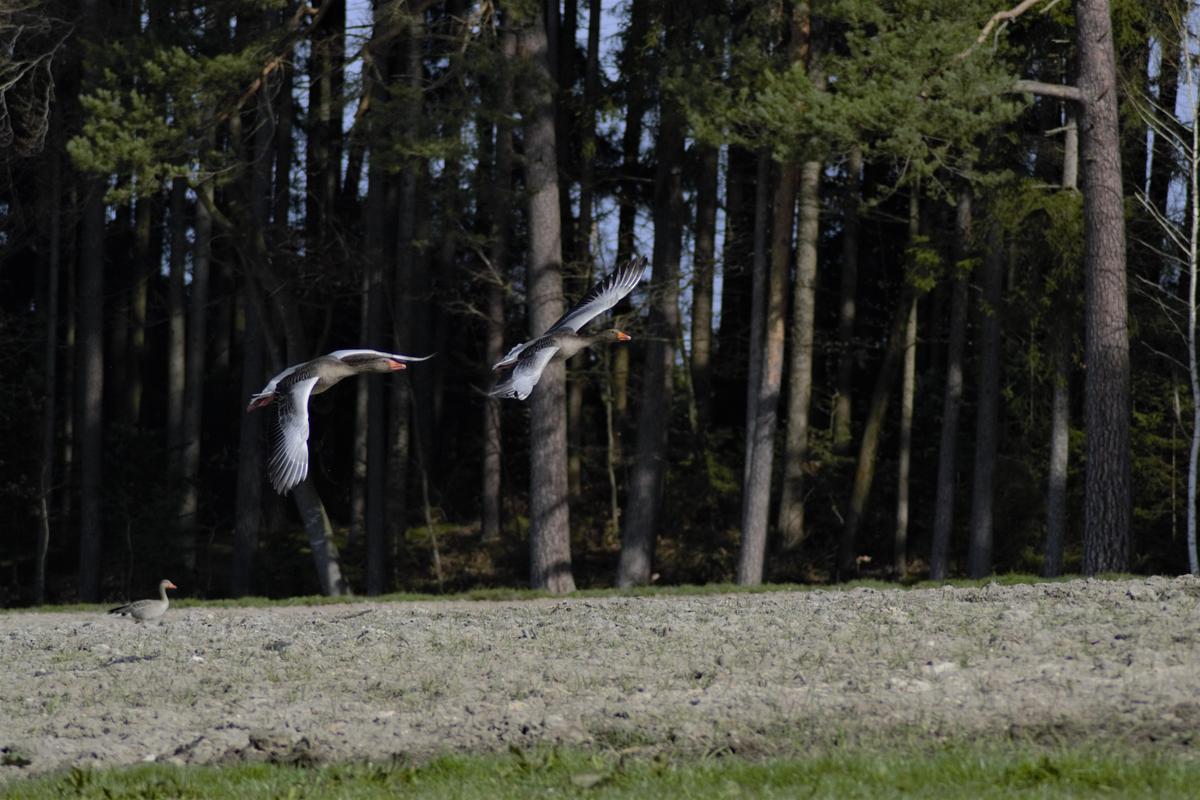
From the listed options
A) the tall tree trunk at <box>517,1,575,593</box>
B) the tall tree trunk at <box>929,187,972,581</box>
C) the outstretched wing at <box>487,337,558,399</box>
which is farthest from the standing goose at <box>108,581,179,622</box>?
the tall tree trunk at <box>929,187,972,581</box>

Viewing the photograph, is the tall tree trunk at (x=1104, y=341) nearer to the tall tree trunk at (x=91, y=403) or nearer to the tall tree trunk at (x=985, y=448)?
the tall tree trunk at (x=985, y=448)

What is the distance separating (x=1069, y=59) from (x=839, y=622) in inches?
599

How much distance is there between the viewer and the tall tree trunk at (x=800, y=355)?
24922mm

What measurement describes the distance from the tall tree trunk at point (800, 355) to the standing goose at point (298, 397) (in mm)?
11859

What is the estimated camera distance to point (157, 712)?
10.3 meters

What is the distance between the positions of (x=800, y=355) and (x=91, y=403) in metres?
13.2

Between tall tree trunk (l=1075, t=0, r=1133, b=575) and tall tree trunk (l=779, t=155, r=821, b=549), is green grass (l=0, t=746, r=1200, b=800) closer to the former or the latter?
tall tree trunk (l=1075, t=0, r=1133, b=575)

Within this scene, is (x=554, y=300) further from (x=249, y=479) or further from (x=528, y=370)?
(x=249, y=479)

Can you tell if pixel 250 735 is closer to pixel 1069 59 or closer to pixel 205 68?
pixel 205 68

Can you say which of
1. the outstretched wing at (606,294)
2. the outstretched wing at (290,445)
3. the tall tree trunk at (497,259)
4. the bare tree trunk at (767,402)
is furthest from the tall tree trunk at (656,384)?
the outstretched wing at (290,445)

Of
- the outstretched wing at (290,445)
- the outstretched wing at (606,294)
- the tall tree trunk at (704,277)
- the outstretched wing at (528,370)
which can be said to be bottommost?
the outstretched wing at (290,445)

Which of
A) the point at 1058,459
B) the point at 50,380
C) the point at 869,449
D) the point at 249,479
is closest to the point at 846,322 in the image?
the point at 869,449

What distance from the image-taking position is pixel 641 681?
1027cm

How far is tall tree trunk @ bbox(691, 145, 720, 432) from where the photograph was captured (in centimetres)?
2686
